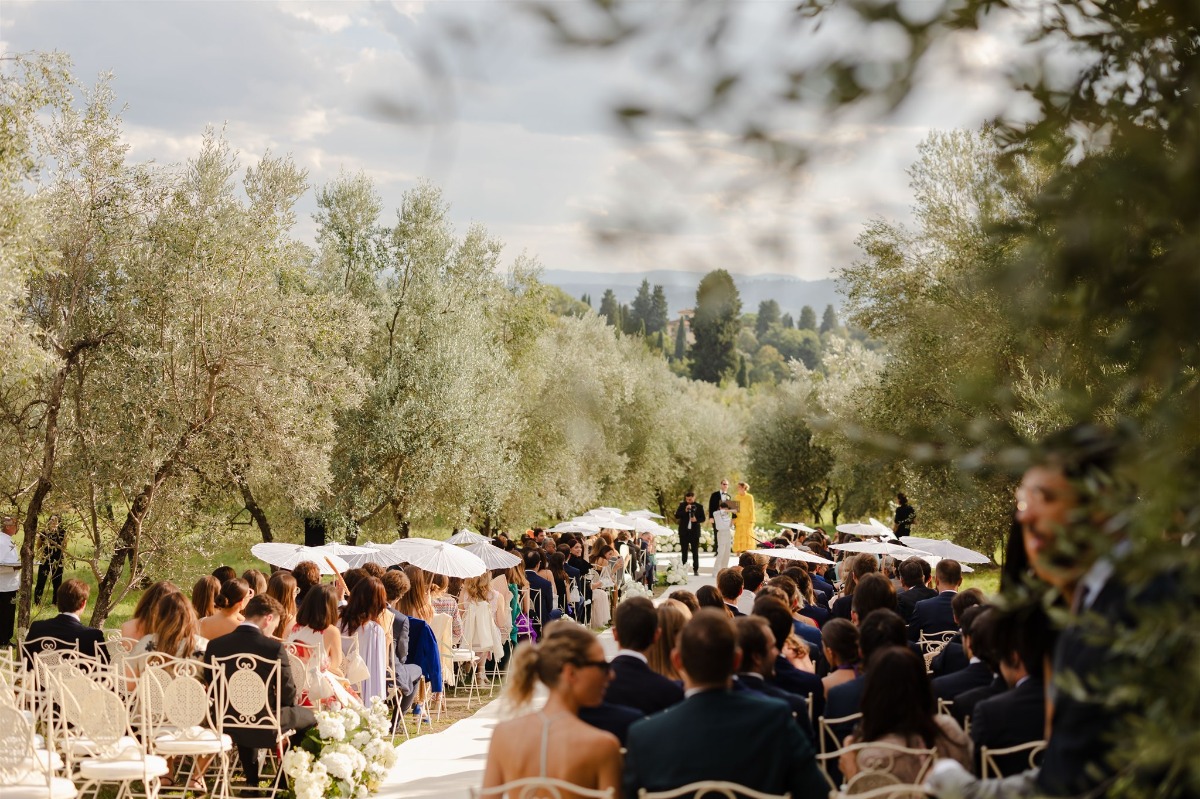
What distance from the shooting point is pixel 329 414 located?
19562 mm

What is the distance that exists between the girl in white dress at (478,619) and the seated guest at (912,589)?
188 inches

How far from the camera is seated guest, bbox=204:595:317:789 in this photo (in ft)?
25.4

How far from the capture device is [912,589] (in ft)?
34.6

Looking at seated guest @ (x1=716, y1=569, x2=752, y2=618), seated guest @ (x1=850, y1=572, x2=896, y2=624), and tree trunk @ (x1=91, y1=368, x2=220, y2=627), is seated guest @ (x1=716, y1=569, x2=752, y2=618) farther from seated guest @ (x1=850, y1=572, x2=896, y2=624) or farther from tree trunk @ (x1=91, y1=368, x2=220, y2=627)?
tree trunk @ (x1=91, y1=368, x2=220, y2=627)

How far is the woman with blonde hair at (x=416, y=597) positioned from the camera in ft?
36.9

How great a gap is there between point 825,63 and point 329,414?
17.8 m

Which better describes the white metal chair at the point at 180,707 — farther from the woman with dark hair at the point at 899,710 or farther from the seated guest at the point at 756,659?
the woman with dark hair at the point at 899,710

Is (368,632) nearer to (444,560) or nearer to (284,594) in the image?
(284,594)

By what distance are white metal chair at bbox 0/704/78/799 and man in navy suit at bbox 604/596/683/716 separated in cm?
329

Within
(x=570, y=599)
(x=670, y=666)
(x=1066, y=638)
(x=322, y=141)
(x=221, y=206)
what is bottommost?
(x=570, y=599)

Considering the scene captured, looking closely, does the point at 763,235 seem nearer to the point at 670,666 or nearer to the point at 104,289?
the point at 670,666

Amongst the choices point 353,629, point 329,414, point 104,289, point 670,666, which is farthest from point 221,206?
point 670,666

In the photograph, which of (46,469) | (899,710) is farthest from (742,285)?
(46,469)

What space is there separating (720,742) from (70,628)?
6652mm
